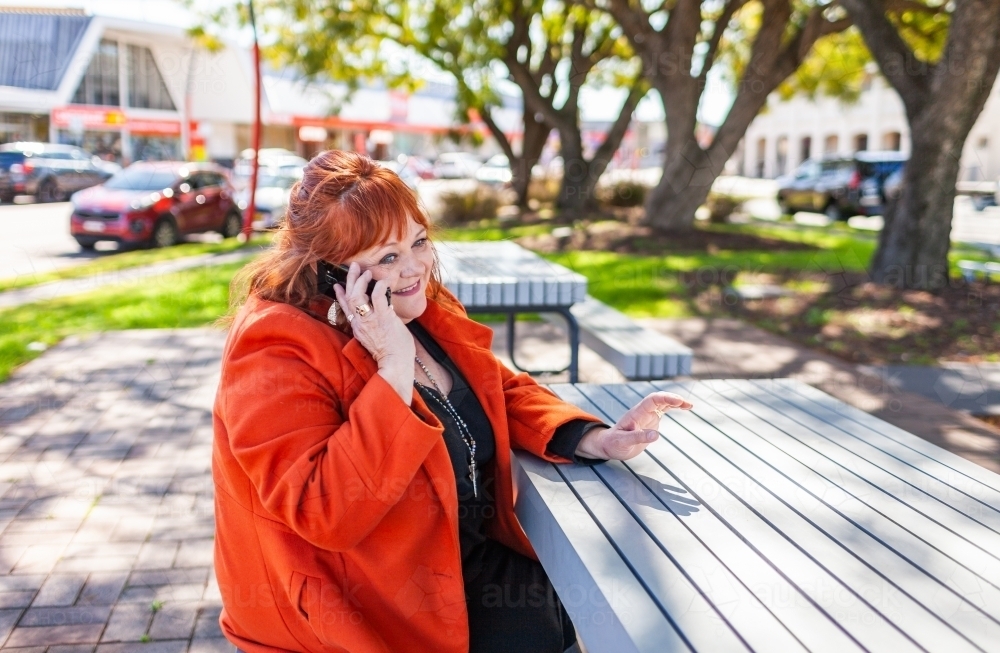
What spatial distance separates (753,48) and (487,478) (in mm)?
12664

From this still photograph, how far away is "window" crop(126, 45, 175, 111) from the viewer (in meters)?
39.4

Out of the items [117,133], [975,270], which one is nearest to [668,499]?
[975,270]

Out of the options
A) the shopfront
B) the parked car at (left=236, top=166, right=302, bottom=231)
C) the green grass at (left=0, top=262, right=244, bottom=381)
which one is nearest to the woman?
the green grass at (left=0, top=262, right=244, bottom=381)

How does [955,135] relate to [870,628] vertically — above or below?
above

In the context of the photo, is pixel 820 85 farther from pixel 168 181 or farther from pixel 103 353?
pixel 103 353

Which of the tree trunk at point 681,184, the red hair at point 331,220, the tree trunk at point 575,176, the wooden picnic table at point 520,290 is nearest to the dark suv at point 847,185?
the tree trunk at point 575,176

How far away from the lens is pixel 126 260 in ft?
45.0

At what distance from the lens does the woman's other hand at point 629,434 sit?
2248 mm

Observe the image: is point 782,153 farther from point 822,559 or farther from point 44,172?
point 822,559

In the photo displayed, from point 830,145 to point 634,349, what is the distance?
51536mm

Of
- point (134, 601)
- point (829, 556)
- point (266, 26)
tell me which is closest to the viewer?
point (829, 556)

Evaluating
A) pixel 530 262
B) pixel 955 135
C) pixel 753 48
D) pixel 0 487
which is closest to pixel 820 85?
pixel 753 48

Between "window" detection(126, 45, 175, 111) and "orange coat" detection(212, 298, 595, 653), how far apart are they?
135ft

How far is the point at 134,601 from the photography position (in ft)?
10.6
